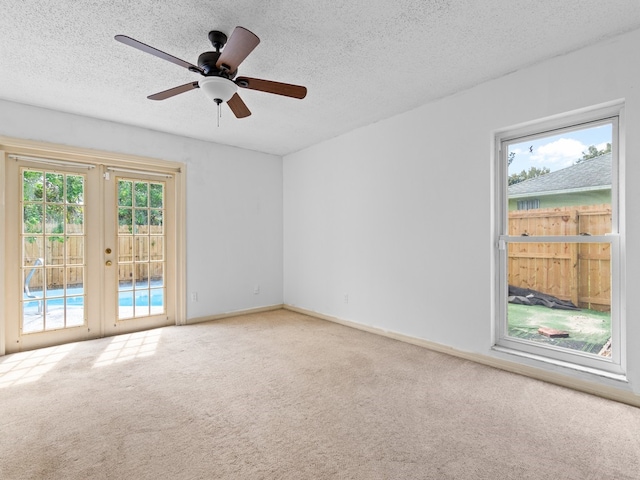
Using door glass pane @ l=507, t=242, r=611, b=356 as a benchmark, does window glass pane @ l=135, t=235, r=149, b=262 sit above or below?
above

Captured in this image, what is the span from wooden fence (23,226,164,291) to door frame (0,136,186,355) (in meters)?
0.18

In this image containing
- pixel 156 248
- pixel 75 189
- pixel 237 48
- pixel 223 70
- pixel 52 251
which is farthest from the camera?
pixel 156 248

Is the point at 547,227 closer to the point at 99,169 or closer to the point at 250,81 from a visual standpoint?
the point at 250,81

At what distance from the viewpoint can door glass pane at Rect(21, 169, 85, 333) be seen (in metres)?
3.55

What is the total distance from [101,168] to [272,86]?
275 cm

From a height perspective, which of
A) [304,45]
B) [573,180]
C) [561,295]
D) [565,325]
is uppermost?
[304,45]

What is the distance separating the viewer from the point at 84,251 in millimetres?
3857

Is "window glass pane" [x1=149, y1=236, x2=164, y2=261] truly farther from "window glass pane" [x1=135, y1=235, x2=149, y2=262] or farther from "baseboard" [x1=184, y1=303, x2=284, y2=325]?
"baseboard" [x1=184, y1=303, x2=284, y2=325]

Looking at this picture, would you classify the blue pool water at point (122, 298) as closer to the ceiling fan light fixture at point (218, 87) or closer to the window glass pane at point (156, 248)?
the window glass pane at point (156, 248)

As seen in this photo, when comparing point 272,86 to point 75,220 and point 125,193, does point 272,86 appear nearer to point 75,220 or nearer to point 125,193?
point 125,193

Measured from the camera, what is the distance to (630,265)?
7.55 feet

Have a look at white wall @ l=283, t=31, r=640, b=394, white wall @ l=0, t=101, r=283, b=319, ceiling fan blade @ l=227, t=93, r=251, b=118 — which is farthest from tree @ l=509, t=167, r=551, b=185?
white wall @ l=0, t=101, r=283, b=319

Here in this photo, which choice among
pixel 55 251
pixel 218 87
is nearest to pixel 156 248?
pixel 55 251

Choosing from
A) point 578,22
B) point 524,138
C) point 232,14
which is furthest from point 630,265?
point 232,14
